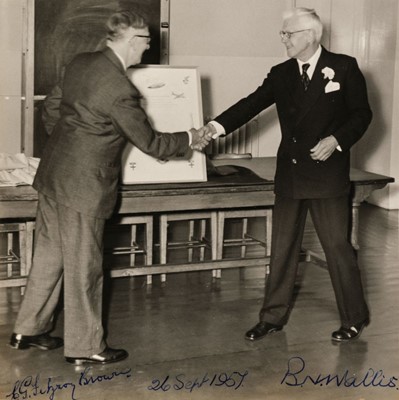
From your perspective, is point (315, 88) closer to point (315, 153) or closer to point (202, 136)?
point (315, 153)

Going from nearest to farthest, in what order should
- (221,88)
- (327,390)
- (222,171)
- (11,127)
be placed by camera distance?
(327,390), (222,171), (11,127), (221,88)

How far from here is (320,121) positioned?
12.5 ft

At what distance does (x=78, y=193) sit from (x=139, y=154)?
120 centimetres

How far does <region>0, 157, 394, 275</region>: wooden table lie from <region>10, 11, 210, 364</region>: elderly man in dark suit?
0.67 m

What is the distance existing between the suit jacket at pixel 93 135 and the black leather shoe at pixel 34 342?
0.83 metres

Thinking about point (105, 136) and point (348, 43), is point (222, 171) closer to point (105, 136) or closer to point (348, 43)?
point (105, 136)

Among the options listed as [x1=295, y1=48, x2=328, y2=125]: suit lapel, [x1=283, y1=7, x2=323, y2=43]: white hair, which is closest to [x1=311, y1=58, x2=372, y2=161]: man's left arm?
[x1=295, y1=48, x2=328, y2=125]: suit lapel

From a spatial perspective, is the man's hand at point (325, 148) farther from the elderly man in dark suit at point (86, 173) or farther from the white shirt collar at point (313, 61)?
the elderly man in dark suit at point (86, 173)

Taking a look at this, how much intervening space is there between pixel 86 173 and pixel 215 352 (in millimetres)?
1257

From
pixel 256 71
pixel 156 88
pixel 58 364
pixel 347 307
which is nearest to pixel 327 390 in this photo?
pixel 347 307

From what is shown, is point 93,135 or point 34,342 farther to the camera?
point 34,342

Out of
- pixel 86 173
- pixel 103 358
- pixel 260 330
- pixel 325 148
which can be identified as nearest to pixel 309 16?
pixel 325 148

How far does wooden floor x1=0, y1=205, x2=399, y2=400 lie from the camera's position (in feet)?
11.1

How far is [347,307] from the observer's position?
A: 4.02 metres
